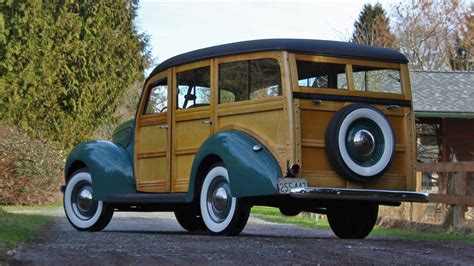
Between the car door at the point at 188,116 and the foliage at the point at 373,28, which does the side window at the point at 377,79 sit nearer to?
the car door at the point at 188,116

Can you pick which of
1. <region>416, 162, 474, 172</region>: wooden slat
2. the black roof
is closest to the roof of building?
<region>416, 162, 474, 172</region>: wooden slat

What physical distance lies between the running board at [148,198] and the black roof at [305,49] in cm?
162

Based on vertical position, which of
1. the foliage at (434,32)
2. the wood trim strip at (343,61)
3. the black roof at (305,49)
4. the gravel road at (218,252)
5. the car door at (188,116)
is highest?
the foliage at (434,32)

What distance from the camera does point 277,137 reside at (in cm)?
933

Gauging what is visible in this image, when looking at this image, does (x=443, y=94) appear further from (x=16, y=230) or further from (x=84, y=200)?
(x=16, y=230)

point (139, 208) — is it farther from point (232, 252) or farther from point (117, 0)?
point (117, 0)

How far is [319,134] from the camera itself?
9.52 m

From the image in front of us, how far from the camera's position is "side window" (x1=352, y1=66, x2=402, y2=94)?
33.0ft

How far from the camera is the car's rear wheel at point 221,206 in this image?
9.70 m

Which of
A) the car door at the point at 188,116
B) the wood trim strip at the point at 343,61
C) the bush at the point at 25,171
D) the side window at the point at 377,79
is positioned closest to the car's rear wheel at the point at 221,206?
the car door at the point at 188,116

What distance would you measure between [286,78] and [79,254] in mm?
3248

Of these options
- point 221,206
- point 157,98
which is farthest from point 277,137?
point 157,98

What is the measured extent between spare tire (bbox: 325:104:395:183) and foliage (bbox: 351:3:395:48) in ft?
124

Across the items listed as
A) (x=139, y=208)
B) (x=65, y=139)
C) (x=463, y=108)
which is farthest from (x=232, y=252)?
(x=65, y=139)
